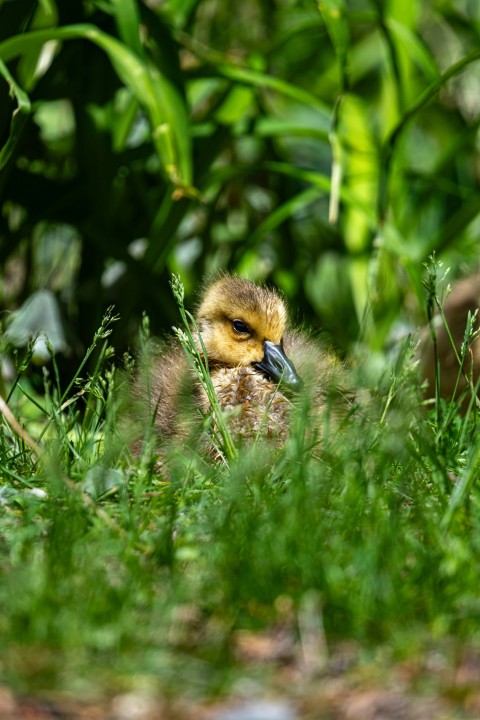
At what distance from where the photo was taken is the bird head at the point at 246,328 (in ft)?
10.4

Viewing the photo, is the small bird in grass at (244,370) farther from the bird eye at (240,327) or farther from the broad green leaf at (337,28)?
the broad green leaf at (337,28)

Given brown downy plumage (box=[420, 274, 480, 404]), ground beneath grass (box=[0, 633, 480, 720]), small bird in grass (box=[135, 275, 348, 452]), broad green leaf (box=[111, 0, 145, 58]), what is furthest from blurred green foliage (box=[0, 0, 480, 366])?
ground beneath grass (box=[0, 633, 480, 720])

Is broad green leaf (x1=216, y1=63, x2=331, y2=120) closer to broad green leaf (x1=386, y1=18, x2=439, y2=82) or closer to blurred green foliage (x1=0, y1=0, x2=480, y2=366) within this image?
blurred green foliage (x1=0, y1=0, x2=480, y2=366)

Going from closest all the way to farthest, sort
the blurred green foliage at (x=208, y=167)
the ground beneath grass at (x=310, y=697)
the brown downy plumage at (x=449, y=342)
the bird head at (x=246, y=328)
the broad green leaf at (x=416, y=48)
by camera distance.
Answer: the ground beneath grass at (x=310, y=697)
the bird head at (x=246, y=328)
the blurred green foliage at (x=208, y=167)
the broad green leaf at (x=416, y=48)
the brown downy plumage at (x=449, y=342)

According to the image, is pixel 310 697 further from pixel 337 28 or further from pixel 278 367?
pixel 337 28

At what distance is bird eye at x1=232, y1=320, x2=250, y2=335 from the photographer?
3.24 metres

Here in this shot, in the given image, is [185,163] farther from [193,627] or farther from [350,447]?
[193,627]

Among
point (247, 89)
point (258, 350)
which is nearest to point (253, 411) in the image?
point (258, 350)

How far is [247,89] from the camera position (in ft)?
15.0

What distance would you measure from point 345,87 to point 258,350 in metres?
1.05

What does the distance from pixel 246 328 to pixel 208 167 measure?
4.15 ft

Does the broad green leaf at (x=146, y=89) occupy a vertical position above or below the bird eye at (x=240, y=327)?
above

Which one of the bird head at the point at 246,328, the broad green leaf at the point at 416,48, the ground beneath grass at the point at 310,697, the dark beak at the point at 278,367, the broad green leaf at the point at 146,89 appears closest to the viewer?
the ground beneath grass at the point at 310,697

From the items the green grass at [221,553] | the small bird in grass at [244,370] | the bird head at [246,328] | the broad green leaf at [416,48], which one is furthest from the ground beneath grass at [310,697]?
the broad green leaf at [416,48]
